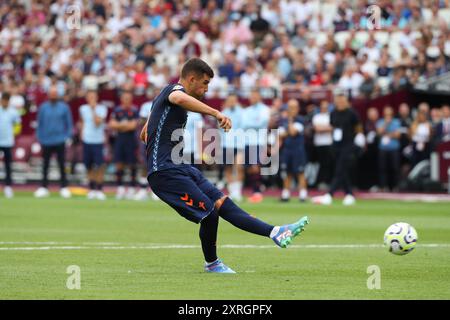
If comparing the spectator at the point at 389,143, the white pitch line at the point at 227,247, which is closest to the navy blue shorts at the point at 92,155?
the spectator at the point at 389,143

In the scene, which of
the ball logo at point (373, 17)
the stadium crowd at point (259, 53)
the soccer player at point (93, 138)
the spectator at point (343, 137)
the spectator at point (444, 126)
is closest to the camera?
the spectator at point (343, 137)

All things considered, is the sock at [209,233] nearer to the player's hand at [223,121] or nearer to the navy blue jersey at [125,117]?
the player's hand at [223,121]

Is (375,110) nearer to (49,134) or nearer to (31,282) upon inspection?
(49,134)

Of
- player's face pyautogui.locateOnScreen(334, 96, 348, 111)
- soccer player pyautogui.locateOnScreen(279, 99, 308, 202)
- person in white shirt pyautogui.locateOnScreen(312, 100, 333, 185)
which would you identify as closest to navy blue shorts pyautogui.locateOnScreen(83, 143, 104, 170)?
soccer player pyautogui.locateOnScreen(279, 99, 308, 202)

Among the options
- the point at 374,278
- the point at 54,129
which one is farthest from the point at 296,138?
the point at 374,278

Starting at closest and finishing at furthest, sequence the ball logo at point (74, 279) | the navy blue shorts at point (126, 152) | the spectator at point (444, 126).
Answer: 1. the ball logo at point (74, 279)
2. the navy blue shorts at point (126, 152)
3. the spectator at point (444, 126)

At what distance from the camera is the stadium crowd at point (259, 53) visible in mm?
28078

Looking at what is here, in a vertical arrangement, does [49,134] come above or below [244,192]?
above

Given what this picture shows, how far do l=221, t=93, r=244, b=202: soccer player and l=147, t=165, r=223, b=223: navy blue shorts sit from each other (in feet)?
45.8

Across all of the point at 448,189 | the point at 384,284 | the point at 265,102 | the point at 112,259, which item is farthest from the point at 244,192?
the point at 384,284

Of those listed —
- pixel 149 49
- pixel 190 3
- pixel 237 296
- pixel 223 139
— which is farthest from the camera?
pixel 190 3

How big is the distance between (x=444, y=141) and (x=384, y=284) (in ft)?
56.9

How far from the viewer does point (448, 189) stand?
26922 mm

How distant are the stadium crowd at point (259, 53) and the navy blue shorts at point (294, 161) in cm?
57
